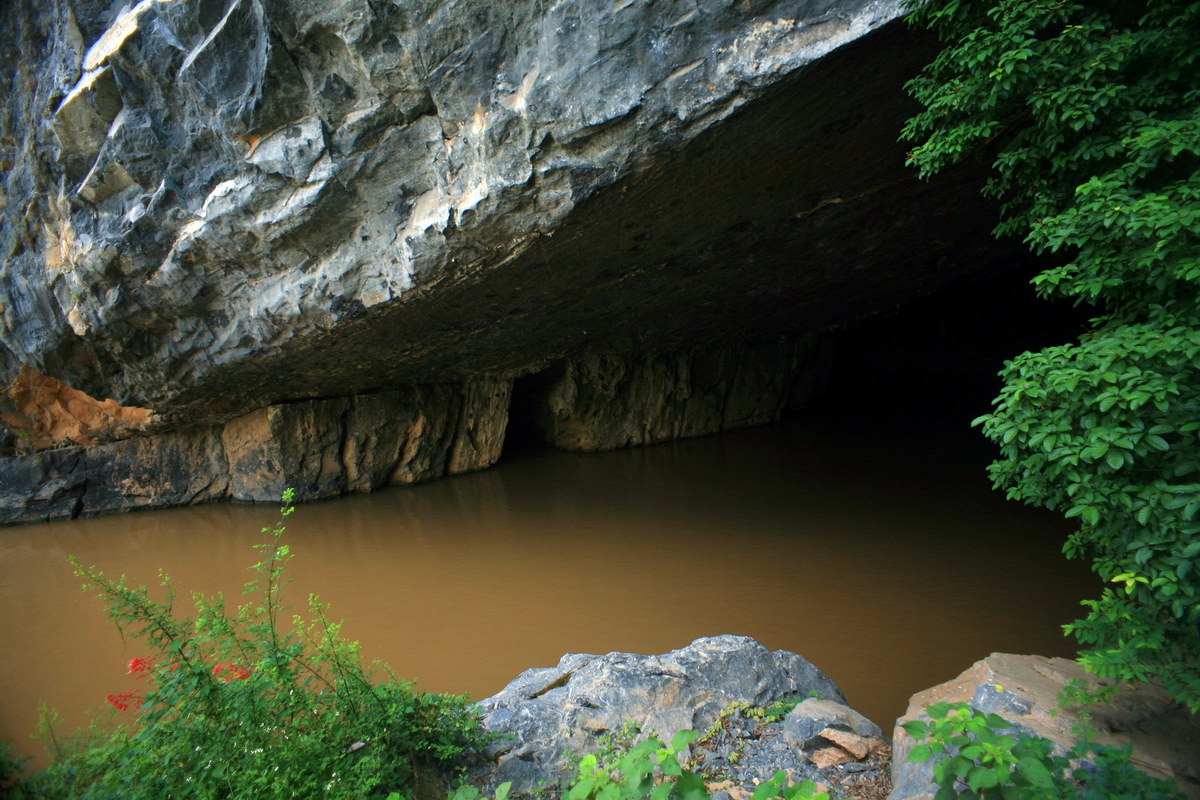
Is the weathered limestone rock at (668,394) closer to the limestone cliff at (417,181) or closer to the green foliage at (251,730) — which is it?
the limestone cliff at (417,181)

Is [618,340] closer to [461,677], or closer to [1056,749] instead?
[461,677]

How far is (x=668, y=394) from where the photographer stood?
11.3m

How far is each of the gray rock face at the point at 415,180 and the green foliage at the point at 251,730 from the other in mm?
2834

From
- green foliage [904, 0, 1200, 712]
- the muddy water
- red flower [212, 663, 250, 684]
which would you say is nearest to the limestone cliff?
green foliage [904, 0, 1200, 712]

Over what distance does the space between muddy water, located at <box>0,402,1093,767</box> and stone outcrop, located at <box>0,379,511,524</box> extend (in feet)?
1.05

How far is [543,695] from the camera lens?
3000 millimetres

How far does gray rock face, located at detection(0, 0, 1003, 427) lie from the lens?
371cm

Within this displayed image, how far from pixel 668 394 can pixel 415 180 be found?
23.3 ft

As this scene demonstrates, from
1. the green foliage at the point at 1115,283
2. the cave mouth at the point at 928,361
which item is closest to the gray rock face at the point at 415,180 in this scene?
the green foliage at the point at 1115,283

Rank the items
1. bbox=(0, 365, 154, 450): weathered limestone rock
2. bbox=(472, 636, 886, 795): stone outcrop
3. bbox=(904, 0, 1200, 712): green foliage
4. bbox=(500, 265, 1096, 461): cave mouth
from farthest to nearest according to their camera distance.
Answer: bbox=(500, 265, 1096, 461): cave mouth < bbox=(0, 365, 154, 450): weathered limestone rock < bbox=(472, 636, 886, 795): stone outcrop < bbox=(904, 0, 1200, 712): green foliage

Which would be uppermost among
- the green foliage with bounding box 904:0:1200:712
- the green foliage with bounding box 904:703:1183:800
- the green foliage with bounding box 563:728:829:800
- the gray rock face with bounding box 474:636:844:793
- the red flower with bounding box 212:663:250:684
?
the green foliage with bounding box 904:0:1200:712

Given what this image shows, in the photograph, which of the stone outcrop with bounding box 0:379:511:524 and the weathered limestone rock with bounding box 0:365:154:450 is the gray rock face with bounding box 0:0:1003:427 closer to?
the weathered limestone rock with bounding box 0:365:154:450

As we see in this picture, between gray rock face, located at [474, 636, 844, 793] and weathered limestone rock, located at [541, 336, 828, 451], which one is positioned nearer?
gray rock face, located at [474, 636, 844, 793]

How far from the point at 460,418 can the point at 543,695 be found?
6.92 meters
